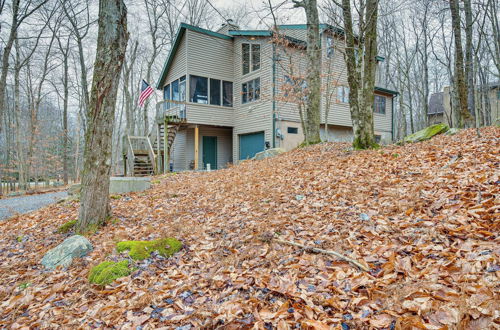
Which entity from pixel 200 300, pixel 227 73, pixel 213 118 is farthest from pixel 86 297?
pixel 227 73

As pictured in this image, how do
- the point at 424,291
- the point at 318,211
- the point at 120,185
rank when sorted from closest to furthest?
the point at 424,291 → the point at 318,211 → the point at 120,185

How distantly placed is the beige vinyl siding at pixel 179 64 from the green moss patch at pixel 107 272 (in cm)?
1297

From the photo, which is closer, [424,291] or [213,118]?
[424,291]

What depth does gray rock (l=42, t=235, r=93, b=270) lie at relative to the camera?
3592 mm

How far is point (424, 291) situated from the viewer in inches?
78.9

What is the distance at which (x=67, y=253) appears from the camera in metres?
3.70

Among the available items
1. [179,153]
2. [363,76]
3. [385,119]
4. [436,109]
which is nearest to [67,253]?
[363,76]

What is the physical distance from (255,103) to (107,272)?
12.3 meters

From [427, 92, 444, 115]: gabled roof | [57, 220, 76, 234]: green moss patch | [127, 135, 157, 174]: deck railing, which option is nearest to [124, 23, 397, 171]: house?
[127, 135, 157, 174]: deck railing

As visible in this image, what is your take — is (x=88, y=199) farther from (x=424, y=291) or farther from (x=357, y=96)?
(x=357, y=96)

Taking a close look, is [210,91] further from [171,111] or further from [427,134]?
[427,134]

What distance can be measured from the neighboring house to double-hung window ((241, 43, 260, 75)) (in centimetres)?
1006

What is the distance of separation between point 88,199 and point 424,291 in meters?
4.73

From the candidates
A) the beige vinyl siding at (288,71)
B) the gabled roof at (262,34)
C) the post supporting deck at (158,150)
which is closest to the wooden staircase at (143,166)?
the post supporting deck at (158,150)
